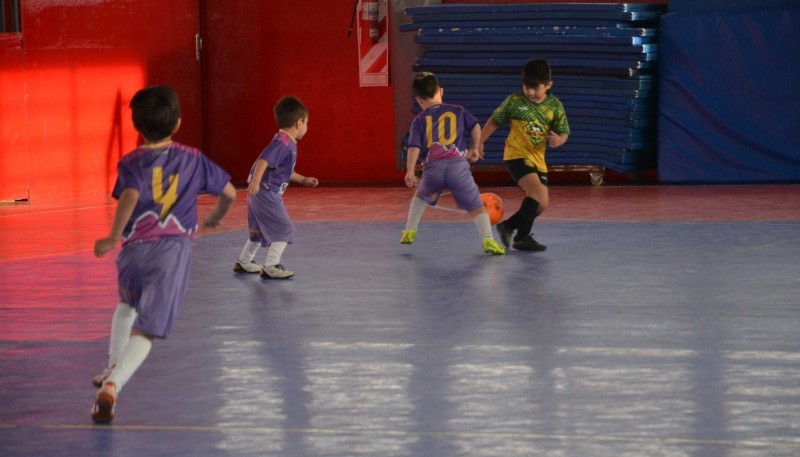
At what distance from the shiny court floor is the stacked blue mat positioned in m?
5.24

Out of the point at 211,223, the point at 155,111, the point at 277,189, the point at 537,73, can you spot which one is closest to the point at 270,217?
the point at 277,189

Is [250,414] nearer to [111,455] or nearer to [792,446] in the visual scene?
[111,455]

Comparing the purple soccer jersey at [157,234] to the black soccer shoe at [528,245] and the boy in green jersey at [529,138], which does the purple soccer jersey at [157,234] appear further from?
the black soccer shoe at [528,245]

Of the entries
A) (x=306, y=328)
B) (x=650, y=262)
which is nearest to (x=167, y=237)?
(x=306, y=328)

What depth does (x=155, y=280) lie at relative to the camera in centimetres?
612

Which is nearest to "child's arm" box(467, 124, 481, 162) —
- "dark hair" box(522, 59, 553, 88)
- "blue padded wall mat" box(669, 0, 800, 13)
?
"dark hair" box(522, 59, 553, 88)

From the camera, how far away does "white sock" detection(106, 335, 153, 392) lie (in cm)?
605

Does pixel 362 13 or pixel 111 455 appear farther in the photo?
pixel 362 13

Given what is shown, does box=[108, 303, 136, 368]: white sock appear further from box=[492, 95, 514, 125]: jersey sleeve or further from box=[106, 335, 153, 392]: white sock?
box=[492, 95, 514, 125]: jersey sleeve

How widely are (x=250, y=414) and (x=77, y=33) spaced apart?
44.3 ft

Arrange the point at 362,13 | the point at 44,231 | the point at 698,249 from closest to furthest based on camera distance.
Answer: the point at 698,249, the point at 44,231, the point at 362,13

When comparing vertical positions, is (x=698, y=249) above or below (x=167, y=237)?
below

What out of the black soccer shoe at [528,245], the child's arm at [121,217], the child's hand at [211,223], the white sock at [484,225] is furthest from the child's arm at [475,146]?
the child's arm at [121,217]

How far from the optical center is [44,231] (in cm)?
1412
